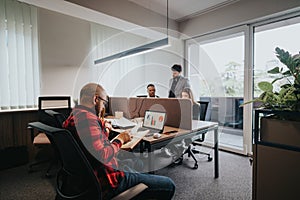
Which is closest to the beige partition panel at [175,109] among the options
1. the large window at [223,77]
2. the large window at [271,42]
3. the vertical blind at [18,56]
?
the large window at [271,42]

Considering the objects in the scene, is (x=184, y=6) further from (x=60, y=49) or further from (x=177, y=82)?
(x=60, y=49)

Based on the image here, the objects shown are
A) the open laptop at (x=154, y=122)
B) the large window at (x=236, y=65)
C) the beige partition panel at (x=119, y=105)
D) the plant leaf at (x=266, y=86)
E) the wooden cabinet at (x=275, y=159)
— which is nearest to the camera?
the wooden cabinet at (x=275, y=159)

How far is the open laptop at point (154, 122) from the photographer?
196cm

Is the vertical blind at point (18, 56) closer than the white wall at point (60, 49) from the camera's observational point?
Yes

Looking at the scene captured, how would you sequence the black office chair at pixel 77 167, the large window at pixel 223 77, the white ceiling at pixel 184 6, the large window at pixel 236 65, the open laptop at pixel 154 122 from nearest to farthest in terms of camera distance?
1. the black office chair at pixel 77 167
2. the open laptop at pixel 154 122
3. the large window at pixel 236 65
4. the white ceiling at pixel 184 6
5. the large window at pixel 223 77

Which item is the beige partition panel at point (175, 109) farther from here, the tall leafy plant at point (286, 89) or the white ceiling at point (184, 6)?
the white ceiling at point (184, 6)

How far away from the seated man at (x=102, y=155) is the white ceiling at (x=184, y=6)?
2.51 metres

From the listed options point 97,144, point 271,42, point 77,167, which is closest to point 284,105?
point 97,144

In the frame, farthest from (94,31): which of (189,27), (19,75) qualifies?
(189,27)

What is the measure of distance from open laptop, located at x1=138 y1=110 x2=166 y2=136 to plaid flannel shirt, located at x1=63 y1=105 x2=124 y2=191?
31.5 inches

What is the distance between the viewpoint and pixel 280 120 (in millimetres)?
1183

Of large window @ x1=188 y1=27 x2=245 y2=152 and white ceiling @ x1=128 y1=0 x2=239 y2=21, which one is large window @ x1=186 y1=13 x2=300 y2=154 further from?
white ceiling @ x1=128 y1=0 x2=239 y2=21

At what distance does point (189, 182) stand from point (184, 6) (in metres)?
2.97

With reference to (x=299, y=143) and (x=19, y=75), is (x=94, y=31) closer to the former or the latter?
(x=19, y=75)
